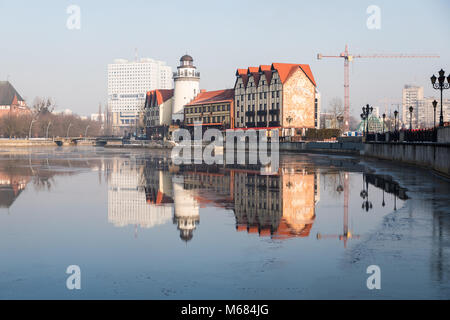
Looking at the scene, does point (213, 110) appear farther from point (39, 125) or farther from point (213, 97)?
point (39, 125)

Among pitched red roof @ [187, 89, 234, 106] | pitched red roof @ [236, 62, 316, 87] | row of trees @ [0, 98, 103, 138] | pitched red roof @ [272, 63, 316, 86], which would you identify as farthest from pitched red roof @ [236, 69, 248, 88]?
row of trees @ [0, 98, 103, 138]

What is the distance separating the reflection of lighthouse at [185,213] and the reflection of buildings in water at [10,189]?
5.75 metres

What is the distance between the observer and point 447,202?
17047mm

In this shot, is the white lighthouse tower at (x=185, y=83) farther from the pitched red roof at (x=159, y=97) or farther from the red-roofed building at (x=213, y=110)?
the pitched red roof at (x=159, y=97)

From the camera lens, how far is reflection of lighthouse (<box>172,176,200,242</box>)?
1285 cm

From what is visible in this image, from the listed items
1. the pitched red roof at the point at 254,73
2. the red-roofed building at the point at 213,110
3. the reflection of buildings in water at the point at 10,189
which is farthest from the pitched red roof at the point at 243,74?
the reflection of buildings in water at the point at 10,189

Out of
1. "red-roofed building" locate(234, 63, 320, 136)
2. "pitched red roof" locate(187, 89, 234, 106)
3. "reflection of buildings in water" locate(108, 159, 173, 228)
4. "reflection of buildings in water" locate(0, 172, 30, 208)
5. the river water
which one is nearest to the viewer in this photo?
the river water

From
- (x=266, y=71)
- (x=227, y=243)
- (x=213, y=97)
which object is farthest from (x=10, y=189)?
(x=213, y=97)

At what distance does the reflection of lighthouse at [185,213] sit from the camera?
1285cm

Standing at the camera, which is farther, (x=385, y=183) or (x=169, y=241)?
(x=385, y=183)

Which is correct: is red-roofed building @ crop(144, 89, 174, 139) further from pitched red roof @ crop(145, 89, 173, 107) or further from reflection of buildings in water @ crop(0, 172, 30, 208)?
reflection of buildings in water @ crop(0, 172, 30, 208)
